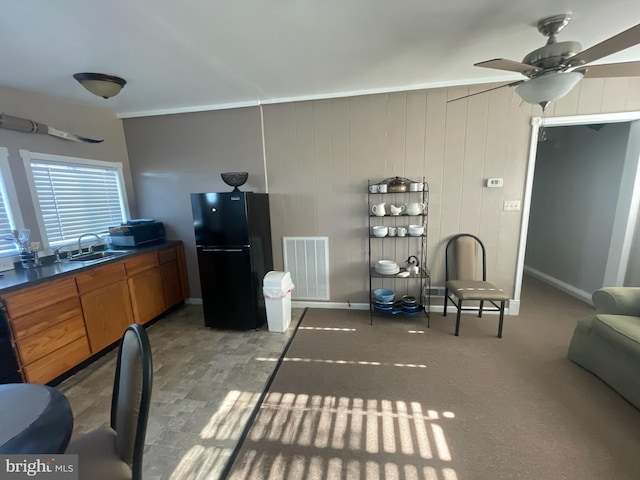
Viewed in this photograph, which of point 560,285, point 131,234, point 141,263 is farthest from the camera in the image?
point 560,285

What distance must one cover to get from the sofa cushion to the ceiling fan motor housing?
5.80 ft

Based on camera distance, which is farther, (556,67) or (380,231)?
(380,231)

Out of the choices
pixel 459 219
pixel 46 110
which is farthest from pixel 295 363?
pixel 46 110

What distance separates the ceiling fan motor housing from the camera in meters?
1.49

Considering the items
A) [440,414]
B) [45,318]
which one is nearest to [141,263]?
[45,318]

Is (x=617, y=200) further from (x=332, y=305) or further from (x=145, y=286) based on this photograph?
(x=145, y=286)

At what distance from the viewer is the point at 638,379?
1724mm

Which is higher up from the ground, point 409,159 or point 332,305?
point 409,159

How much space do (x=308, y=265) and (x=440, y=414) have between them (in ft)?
6.68

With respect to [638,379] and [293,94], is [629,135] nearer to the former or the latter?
[638,379]

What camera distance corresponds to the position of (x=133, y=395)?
979 millimetres

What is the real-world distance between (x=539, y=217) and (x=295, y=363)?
4372 millimetres

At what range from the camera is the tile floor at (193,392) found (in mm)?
1558

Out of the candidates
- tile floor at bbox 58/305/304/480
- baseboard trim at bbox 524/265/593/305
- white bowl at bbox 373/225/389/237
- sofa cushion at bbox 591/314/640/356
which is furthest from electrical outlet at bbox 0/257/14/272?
baseboard trim at bbox 524/265/593/305
